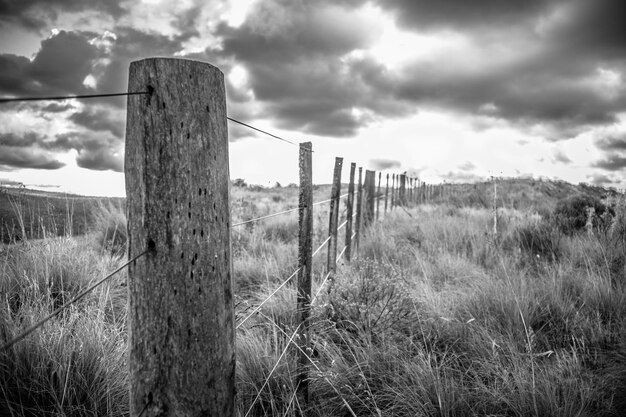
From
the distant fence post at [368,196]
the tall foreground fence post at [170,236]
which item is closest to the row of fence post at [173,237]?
the tall foreground fence post at [170,236]

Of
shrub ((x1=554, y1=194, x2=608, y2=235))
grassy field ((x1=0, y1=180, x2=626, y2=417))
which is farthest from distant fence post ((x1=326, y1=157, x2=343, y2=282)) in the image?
shrub ((x1=554, y1=194, x2=608, y2=235))

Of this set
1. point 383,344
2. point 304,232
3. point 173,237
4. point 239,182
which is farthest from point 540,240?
point 239,182

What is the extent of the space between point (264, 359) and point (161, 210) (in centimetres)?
190

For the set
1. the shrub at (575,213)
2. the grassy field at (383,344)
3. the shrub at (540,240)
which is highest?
the shrub at (575,213)

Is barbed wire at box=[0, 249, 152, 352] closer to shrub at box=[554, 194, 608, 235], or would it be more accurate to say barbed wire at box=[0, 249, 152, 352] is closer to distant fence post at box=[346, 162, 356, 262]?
distant fence post at box=[346, 162, 356, 262]

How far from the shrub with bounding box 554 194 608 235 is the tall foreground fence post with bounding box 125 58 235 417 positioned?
787cm

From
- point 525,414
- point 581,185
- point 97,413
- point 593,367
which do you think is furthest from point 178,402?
point 581,185

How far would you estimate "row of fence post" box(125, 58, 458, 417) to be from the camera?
122cm

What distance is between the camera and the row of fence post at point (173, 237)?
122cm

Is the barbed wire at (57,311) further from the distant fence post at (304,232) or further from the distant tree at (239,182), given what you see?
the distant tree at (239,182)

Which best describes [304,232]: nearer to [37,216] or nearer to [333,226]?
[333,226]

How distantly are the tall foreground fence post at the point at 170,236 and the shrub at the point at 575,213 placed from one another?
7869 millimetres

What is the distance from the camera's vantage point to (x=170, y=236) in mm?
1231

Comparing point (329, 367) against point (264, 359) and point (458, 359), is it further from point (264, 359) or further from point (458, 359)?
point (458, 359)
